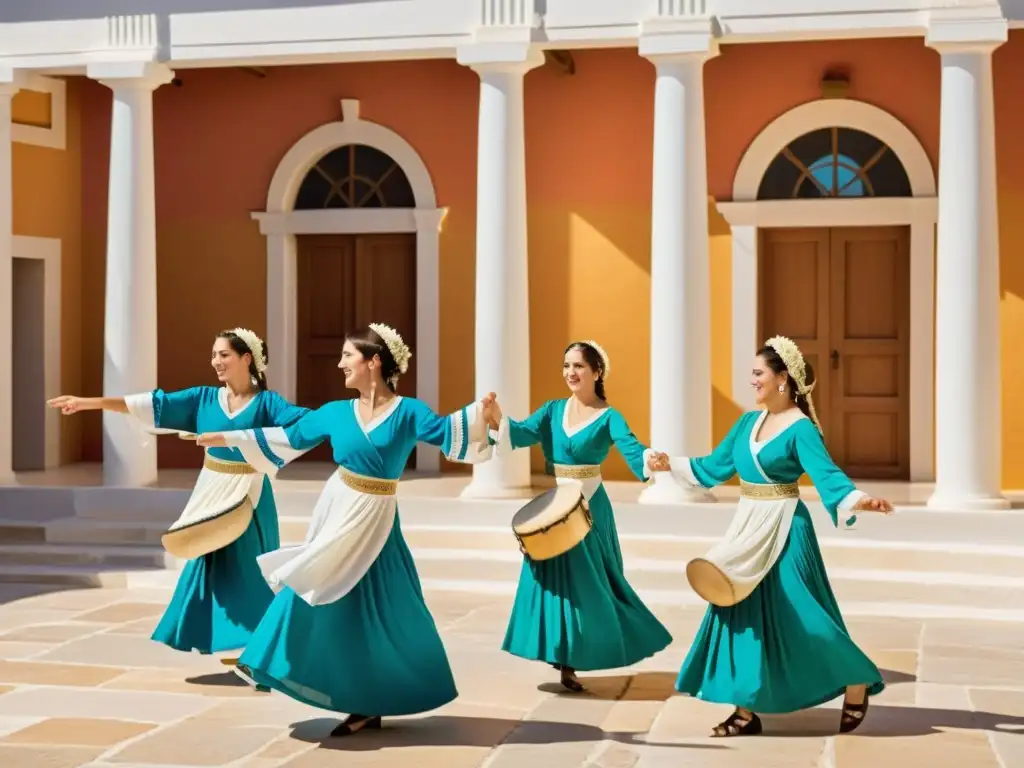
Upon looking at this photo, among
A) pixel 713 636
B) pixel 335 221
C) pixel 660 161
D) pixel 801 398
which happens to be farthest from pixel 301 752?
pixel 335 221

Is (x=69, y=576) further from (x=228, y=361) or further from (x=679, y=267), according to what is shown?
(x=679, y=267)

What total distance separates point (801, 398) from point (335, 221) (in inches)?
346

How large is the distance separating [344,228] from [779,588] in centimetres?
913

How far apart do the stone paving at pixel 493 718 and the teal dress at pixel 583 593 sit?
208 millimetres

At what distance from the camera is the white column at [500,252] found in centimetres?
1288

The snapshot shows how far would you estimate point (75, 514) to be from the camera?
13359mm

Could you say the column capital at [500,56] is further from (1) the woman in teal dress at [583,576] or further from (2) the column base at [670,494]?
(1) the woman in teal dress at [583,576]

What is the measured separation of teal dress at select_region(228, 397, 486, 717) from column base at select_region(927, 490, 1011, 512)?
5638 millimetres

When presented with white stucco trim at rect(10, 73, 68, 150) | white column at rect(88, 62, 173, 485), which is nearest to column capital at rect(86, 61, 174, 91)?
white column at rect(88, 62, 173, 485)

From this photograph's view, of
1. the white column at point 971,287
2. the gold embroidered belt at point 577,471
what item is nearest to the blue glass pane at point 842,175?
the white column at point 971,287

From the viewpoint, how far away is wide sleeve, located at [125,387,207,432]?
8.38 meters

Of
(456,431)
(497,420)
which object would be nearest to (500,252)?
(497,420)

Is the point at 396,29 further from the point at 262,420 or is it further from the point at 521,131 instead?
the point at 262,420

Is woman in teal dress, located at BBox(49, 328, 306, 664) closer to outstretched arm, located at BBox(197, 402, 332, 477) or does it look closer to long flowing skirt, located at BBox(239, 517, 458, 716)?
outstretched arm, located at BBox(197, 402, 332, 477)
